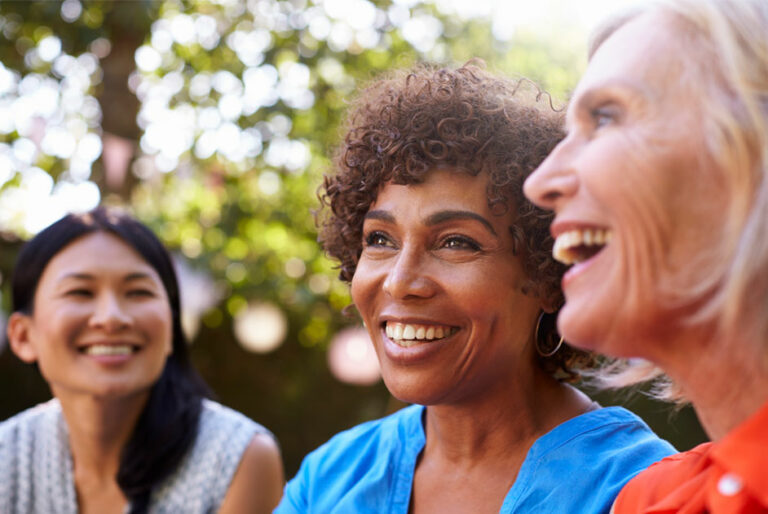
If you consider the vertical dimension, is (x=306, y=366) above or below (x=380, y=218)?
below

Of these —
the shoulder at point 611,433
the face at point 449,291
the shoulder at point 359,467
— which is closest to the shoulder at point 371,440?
the shoulder at point 359,467

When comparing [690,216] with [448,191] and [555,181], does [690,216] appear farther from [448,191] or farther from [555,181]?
[448,191]

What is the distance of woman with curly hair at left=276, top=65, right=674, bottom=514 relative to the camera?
187 cm

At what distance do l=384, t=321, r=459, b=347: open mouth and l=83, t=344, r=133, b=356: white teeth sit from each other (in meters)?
1.50

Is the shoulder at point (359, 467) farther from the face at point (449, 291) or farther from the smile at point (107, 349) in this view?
the smile at point (107, 349)

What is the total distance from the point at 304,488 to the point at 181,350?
127 cm

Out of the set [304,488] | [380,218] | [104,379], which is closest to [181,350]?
[104,379]

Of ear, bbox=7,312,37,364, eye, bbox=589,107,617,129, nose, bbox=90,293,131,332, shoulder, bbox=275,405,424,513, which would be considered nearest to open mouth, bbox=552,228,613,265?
eye, bbox=589,107,617,129

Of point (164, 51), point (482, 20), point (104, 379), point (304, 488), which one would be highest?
point (482, 20)

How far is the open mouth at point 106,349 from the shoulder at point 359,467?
3.26ft

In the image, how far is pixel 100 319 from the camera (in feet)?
9.66

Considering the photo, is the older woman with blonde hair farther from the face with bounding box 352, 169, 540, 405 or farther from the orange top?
the face with bounding box 352, 169, 540, 405

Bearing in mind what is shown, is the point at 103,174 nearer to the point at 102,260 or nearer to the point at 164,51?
the point at 164,51

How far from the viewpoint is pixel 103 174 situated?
5.24 m
